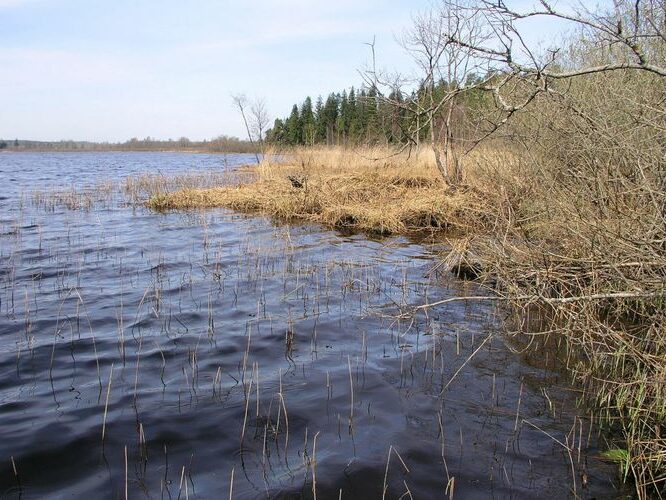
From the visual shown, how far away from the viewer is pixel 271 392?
454 cm

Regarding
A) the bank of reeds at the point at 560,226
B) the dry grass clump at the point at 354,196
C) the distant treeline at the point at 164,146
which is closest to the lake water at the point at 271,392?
the bank of reeds at the point at 560,226

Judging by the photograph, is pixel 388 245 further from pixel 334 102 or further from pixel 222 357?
pixel 334 102

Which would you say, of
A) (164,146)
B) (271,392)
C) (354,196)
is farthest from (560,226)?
(164,146)

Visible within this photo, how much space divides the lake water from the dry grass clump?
4.68 m

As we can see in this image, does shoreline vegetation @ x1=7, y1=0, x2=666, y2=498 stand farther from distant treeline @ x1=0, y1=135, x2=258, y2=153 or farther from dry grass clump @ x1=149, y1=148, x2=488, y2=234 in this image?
distant treeline @ x1=0, y1=135, x2=258, y2=153

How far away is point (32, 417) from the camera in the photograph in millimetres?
4062

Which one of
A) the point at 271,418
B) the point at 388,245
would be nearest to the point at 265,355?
the point at 271,418

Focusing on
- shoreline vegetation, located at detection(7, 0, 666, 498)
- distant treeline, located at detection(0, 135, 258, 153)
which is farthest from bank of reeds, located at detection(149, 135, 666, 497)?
distant treeline, located at detection(0, 135, 258, 153)

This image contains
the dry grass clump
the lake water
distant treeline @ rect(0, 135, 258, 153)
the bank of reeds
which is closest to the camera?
the lake water

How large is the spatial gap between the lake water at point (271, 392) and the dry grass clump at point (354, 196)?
15.3 feet

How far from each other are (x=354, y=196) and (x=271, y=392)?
11021mm

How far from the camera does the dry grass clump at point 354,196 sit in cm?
1312

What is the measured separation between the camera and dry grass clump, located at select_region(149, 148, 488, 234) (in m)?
13.1

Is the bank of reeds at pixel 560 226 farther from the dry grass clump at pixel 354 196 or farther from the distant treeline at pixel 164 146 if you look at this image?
the distant treeline at pixel 164 146
